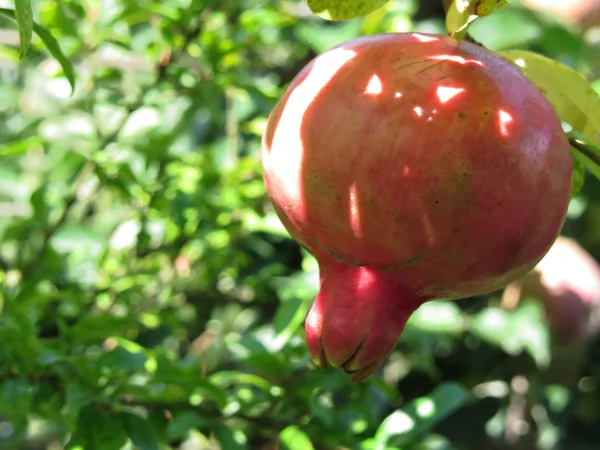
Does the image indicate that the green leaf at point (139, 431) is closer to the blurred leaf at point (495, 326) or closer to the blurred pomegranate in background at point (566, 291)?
the blurred leaf at point (495, 326)

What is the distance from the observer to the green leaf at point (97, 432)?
823 millimetres

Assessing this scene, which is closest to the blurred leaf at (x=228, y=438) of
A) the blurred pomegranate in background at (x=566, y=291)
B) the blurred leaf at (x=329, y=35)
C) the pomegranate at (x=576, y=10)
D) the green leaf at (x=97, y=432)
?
the green leaf at (x=97, y=432)

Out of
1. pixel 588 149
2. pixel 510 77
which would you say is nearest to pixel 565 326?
pixel 588 149

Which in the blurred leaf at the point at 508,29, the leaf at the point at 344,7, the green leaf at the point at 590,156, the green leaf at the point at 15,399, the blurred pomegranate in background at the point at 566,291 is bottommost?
the blurred pomegranate in background at the point at 566,291

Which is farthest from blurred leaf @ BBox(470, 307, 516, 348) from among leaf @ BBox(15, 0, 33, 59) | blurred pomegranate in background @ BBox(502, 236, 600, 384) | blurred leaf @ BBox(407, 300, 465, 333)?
leaf @ BBox(15, 0, 33, 59)

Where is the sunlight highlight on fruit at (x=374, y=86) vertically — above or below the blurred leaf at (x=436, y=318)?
above

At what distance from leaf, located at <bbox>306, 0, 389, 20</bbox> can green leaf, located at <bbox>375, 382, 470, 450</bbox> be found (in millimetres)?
477

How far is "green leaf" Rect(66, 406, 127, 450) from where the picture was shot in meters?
0.82

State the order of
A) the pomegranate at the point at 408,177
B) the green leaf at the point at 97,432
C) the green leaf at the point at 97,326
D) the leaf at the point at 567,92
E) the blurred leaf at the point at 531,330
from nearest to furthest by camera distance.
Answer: the pomegranate at the point at 408,177 < the leaf at the point at 567,92 < the green leaf at the point at 97,432 < the green leaf at the point at 97,326 < the blurred leaf at the point at 531,330

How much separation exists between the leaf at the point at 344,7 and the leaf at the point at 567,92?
5.2 inches

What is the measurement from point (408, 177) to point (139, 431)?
444 millimetres

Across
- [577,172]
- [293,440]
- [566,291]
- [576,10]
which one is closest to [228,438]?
[293,440]

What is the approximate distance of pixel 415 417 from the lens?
38.9 inches

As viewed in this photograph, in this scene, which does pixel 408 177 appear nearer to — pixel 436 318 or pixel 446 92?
pixel 446 92
